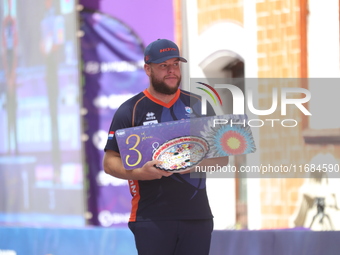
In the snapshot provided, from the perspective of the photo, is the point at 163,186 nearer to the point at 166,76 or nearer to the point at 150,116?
the point at 150,116

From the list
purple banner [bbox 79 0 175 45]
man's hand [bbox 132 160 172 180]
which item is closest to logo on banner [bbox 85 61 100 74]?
purple banner [bbox 79 0 175 45]

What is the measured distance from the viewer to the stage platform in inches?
183

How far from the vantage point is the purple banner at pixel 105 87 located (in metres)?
6.73

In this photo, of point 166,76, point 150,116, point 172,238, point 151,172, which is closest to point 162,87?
point 166,76

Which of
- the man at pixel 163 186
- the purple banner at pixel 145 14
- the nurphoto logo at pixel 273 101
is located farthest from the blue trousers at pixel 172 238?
the purple banner at pixel 145 14

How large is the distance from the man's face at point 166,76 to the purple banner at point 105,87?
10.4 feet

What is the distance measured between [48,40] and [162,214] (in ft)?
13.4

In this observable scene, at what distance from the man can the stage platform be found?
1367 millimetres

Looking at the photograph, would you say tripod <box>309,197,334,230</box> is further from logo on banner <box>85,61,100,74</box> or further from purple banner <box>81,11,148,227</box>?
logo on banner <box>85,61,100,74</box>

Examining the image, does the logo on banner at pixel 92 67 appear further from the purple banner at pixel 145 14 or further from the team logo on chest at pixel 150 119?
the team logo on chest at pixel 150 119

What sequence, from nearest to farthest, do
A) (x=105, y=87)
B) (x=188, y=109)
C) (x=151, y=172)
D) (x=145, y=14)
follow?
1. (x=151, y=172)
2. (x=188, y=109)
3. (x=145, y=14)
4. (x=105, y=87)

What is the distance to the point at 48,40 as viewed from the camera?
7.04 meters

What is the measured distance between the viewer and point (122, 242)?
5246mm

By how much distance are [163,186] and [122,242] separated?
1.93m
